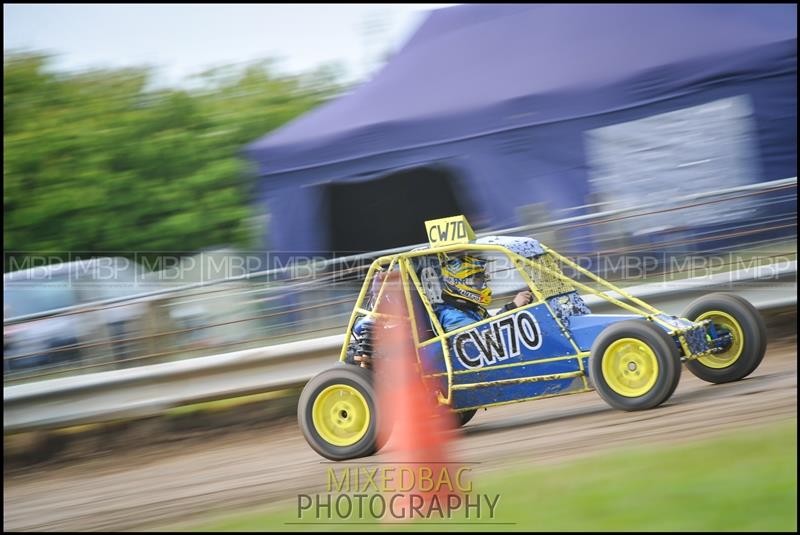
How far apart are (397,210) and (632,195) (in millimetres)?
2485

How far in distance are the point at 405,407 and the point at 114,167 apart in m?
6.26

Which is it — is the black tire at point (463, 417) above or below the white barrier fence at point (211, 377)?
below

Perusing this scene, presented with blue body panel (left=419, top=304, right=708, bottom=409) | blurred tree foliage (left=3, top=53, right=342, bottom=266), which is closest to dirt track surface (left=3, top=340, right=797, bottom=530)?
blue body panel (left=419, top=304, right=708, bottom=409)

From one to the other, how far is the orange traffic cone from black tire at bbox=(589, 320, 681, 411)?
102 cm

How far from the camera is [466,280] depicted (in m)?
6.29

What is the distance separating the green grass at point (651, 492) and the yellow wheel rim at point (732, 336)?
105 centimetres

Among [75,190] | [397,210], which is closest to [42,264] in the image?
[75,190]

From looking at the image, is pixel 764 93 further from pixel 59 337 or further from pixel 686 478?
pixel 59 337

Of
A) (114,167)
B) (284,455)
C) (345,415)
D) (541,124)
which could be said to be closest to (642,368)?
(345,415)

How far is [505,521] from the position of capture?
4.28 meters

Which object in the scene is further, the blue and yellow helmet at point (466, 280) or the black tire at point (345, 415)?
the blue and yellow helmet at point (466, 280)

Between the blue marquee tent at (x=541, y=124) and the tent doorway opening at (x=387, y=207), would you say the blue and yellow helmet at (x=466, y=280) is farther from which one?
the tent doorway opening at (x=387, y=207)

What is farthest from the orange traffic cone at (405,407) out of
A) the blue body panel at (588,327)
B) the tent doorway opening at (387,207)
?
the tent doorway opening at (387,207)

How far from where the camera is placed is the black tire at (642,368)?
551cm
